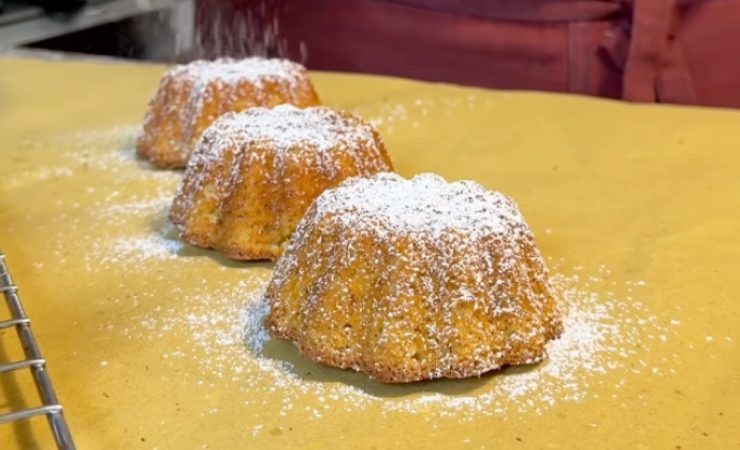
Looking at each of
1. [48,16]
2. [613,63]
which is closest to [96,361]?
[613,63]

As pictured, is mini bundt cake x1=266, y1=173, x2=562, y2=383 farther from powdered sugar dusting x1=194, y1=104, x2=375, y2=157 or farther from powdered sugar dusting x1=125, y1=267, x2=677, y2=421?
powdered sugar dusting x1=194, y1=104, x2=375, y2=157

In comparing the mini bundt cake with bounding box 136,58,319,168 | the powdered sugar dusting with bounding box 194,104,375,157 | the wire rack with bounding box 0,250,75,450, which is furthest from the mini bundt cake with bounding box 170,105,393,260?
the wire rack with bounding box 0,250,75,450

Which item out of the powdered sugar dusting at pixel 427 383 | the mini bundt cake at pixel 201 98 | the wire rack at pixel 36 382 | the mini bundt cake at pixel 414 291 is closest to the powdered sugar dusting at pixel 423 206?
the mini bundt cake at pixel 414 291

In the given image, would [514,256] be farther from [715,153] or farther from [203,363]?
[715,153]

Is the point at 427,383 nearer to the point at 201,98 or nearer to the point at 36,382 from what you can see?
the point at 36,382

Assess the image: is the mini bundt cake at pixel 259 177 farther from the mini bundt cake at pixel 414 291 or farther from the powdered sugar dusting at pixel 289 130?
the mini bundt cake at pixel 414 291
